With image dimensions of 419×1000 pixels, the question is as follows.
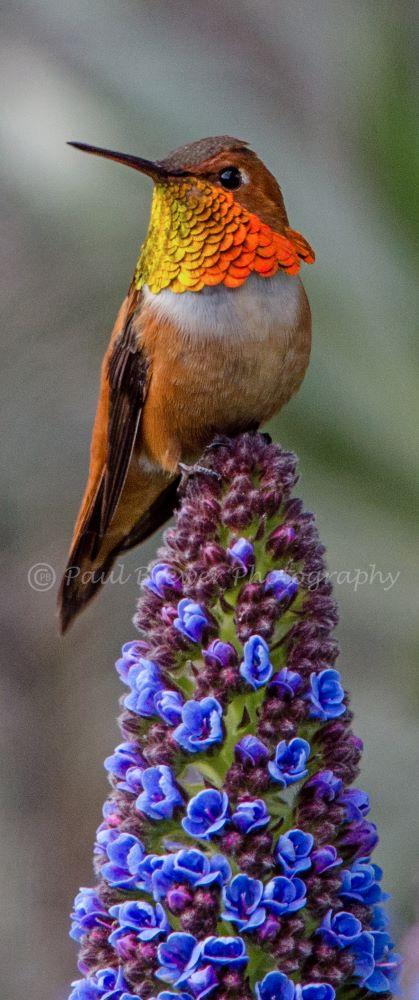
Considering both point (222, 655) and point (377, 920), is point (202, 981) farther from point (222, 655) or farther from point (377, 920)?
point (222, 655)

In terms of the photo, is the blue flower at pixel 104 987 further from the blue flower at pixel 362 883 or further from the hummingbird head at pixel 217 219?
the hummingbird head at pixel 217 219

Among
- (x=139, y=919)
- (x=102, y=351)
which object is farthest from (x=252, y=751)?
(x=102, y=351)

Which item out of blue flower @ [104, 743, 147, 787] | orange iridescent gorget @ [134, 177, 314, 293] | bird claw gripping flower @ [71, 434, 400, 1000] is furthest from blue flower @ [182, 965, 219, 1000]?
orange iridescent gorget @ [134, 177, 314, 293]

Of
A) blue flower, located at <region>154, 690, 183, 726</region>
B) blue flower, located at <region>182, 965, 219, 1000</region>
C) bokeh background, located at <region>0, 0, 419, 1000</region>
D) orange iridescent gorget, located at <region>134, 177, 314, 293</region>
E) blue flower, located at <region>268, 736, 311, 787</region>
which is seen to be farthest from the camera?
bokeh background, located at <region>0, 0, 419, 1000</region>

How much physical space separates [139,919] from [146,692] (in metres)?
0.32

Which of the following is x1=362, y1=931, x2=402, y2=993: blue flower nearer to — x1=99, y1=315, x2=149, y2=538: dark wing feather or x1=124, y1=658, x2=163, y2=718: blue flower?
x1=124, y1=658, x2=163, y2=718: blue flower

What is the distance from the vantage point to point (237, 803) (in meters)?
1.73

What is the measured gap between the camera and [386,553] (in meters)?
3.95

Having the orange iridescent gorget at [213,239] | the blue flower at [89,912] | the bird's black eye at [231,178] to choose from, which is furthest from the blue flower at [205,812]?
the bird's black eye at [231,178]

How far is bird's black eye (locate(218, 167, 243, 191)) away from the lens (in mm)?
2914

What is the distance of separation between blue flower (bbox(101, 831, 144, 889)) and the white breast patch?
1.38 meters

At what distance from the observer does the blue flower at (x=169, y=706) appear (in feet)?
5.97

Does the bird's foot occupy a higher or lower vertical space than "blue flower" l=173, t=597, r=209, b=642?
higher

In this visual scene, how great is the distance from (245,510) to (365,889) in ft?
1.97
